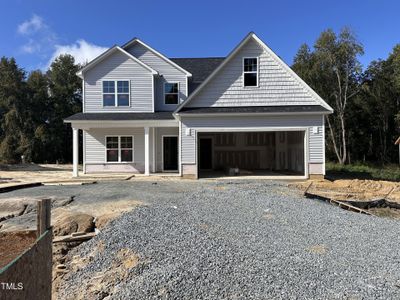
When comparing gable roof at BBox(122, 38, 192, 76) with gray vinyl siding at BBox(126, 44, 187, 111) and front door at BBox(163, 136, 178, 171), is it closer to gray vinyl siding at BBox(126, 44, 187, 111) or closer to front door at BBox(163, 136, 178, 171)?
gray vinyl siding at BBox(126, 44, 187, 111)

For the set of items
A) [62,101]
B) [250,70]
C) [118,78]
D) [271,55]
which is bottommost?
[250,70]

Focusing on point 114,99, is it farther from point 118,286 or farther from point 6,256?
point 118,286

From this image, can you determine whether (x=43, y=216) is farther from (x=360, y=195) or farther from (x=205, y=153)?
(x=205, y=153)

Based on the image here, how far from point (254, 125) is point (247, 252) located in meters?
11.5

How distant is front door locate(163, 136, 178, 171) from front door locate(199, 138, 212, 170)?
9.59ft

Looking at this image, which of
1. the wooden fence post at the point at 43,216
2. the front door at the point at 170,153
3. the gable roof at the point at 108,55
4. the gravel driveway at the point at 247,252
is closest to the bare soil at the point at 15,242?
the gravel driveway at the point at 247,252

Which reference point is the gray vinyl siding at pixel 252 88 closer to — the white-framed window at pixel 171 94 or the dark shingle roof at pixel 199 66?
the white-framed window at pixel 171 94

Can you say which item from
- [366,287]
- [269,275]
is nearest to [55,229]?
[269,275]

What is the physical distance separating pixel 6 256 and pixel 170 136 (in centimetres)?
1397

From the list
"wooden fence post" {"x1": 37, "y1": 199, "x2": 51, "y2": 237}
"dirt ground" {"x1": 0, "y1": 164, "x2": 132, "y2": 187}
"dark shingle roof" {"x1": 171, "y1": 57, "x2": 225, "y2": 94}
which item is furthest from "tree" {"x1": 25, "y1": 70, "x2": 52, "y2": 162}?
"wooden fence post" {"x1": 37, "y1": 199, "x2": 51, "y2": 237}

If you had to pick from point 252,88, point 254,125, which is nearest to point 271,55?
point 252,88

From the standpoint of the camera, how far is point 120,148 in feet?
66.7

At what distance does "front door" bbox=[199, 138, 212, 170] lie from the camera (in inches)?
917

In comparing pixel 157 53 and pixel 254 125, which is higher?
pixel 157 53
